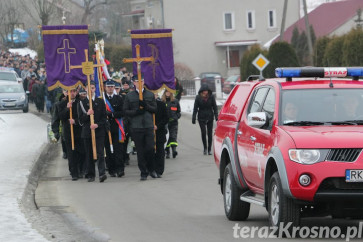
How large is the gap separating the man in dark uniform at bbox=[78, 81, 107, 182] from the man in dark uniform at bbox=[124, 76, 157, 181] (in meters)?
0.50

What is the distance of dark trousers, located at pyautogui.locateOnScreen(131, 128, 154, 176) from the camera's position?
61.0ft

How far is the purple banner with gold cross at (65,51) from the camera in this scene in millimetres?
21141

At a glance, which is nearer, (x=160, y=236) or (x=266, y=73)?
(x=160, y=236)

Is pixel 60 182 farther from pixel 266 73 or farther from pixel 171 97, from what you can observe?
pixel 266 73

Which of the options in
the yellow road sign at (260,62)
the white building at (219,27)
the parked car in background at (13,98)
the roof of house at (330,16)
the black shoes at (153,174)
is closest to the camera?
the black shoes at (153,174)

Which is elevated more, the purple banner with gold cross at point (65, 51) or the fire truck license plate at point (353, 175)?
the purple banner with gold cross at point (65, 51)

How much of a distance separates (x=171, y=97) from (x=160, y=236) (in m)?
12.4

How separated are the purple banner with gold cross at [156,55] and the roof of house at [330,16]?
54901 millimetres

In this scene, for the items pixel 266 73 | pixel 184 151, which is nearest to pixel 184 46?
pixel 266 73

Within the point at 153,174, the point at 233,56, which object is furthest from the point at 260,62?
the point at 233,56

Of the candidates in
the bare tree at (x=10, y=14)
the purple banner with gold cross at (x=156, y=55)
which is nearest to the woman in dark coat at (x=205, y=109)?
the purple banner with gold cross at (x=156, y=55)

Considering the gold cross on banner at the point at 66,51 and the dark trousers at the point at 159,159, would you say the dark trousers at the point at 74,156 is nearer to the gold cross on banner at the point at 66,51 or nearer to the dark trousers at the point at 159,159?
the dark trousers at the point at 159,159

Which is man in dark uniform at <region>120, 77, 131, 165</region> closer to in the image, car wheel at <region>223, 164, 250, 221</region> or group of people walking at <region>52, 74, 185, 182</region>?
group of people walking at <region>52, 74, 185, 182</region>

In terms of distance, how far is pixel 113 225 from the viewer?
12172 mm
